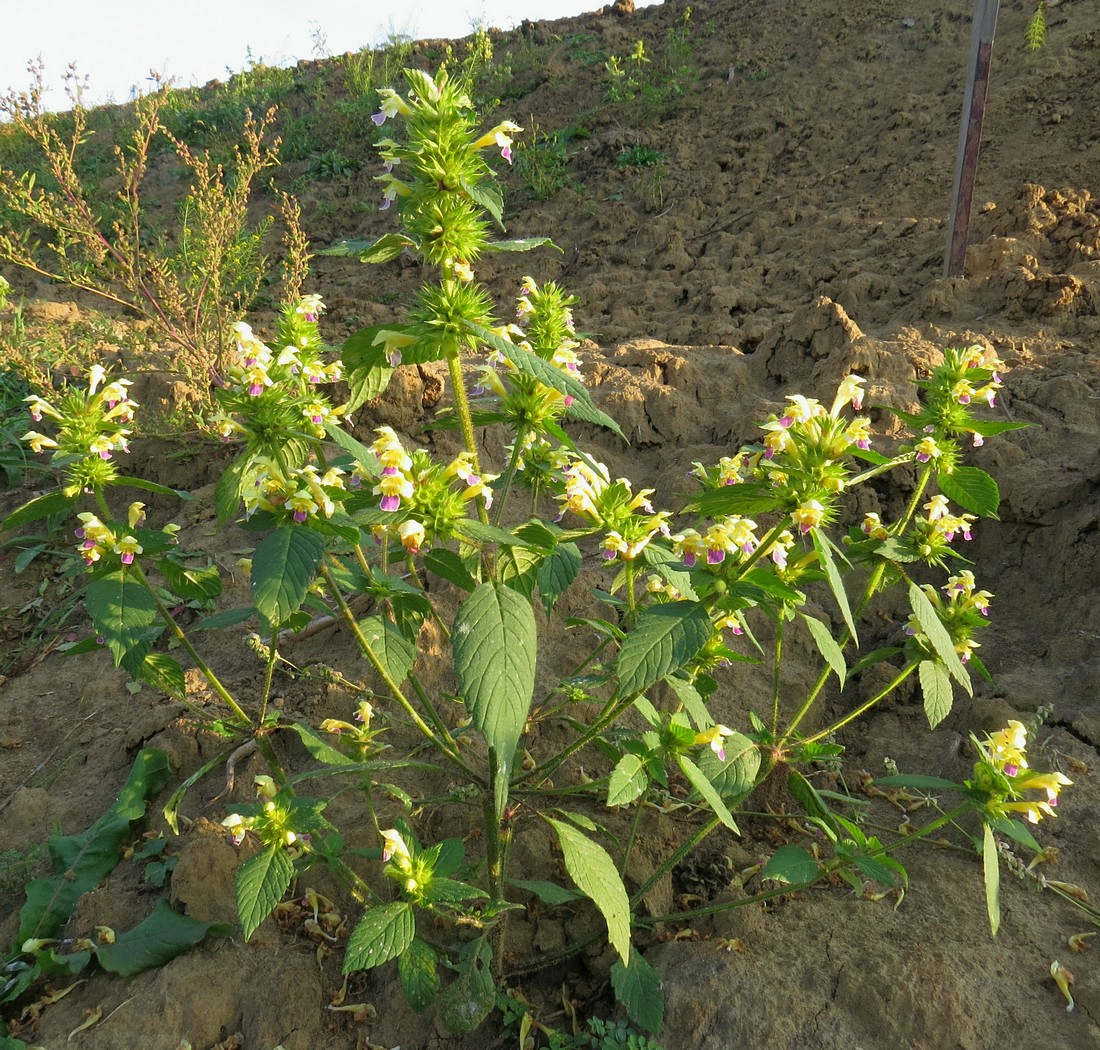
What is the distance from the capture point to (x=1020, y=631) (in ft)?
10.8

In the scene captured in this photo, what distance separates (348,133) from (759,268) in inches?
309

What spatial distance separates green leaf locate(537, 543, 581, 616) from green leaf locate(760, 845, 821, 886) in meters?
0.88

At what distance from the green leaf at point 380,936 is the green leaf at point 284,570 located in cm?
71

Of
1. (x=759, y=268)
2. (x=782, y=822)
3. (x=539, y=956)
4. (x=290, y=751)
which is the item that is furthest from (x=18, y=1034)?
(x=759, y=268)

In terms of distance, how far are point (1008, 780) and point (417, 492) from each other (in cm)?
163

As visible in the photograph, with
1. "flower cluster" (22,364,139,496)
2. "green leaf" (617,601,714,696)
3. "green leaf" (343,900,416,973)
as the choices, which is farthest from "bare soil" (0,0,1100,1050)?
"flower cluster" (22,364,139,496)

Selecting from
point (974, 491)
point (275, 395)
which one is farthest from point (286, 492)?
point (974, 491)

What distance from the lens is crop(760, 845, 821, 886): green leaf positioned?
1933 mm

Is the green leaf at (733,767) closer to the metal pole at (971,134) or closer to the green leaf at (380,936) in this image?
the green leaf at (380,936)

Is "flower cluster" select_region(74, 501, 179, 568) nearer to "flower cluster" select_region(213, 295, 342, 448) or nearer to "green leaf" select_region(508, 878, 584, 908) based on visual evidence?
"flower cluster" select_region(213, 295, 342, 448)

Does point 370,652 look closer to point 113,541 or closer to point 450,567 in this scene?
point 450,567

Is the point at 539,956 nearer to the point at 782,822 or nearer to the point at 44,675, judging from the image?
the point at 782,822

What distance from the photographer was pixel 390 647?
6.50 ft

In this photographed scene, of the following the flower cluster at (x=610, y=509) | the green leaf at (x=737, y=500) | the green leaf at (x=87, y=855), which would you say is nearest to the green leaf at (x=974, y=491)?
the green leaf at (x=737, y=500)
